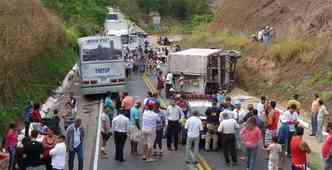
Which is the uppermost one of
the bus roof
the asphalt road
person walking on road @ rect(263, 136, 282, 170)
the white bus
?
the bus roof

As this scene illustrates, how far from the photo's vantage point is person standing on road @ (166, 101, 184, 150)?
1944cm

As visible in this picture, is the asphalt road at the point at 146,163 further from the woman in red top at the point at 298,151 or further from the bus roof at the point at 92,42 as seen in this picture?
the bus roof at the point at 92,42

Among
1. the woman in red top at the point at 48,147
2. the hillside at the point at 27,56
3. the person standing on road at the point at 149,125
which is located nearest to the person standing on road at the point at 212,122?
the person standing on road at the point at 149,125

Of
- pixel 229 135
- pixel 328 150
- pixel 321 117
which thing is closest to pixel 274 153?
pixel 328 150

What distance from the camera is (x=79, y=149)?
53.0 feet

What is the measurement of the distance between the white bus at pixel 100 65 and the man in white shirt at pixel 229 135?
49.0 feet

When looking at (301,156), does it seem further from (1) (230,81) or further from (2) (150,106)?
(1) (230,81)

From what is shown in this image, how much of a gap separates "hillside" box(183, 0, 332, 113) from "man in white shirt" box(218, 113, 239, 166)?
1011cm

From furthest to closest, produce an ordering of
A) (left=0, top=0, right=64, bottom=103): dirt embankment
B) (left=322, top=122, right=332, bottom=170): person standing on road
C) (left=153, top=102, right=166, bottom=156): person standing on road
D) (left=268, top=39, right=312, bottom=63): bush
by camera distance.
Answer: (left=268, top=39, right=312, bottom=63): bush
(left=0, top=0, right=64, bottom=103): dirt embankment
(left=153, top=102, right=166, bottom=156): person standing on road
(left=322, top=122, right=332, bottom=170): person standing on road

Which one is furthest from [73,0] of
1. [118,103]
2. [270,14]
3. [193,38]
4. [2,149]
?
[2,149]

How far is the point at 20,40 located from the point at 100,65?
14.2ft

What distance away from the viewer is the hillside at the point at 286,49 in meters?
31.5

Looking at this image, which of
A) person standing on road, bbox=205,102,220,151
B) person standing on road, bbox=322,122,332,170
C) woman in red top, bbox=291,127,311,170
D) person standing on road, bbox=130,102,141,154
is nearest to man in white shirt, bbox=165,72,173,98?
person standing on road, bbox=205,102,220,151

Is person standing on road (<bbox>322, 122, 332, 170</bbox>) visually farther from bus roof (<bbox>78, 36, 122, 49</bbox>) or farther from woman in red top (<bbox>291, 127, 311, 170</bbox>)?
bus roof (<bbox>78, 36, 122, 49</bbox>)
